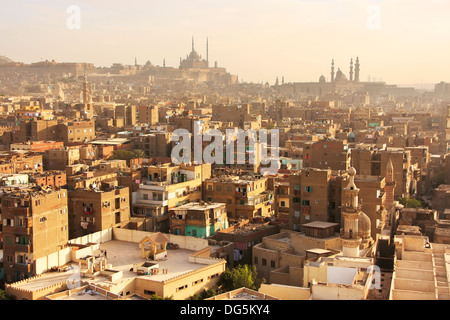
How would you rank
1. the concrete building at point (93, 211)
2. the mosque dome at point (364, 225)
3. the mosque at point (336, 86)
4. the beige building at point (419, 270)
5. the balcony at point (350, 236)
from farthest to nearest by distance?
the mosque at point (336, 86) < the concrete building at point (93, 211) < the mosque dome at point (364, 225) < the balcony at point (350, 236) < the beige building at point (419, 270)

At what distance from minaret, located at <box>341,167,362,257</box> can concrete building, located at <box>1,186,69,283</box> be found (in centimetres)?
565

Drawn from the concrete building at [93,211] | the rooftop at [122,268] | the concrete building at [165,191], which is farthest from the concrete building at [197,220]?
the rooftop at [122,268]

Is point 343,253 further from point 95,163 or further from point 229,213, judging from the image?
point 95,163

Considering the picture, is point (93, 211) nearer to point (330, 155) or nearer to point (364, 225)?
point (364, 225)

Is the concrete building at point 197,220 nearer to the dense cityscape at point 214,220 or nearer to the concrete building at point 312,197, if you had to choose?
the dense cityscape at point 214,220

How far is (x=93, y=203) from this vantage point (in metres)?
13.4

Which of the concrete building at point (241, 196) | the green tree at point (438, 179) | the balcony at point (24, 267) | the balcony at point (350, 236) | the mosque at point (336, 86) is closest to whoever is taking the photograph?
the balcony at point (24, 267)

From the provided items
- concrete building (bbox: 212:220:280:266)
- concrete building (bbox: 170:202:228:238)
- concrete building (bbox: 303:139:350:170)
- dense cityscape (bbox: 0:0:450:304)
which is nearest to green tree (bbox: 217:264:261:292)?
dense cityscape (bbox: 0:0:450:304)

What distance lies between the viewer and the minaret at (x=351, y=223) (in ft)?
38.3

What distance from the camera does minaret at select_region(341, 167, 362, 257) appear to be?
459 inches

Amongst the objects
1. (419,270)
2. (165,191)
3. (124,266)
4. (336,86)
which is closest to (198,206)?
(165,191)

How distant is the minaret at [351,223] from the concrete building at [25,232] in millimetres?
5653

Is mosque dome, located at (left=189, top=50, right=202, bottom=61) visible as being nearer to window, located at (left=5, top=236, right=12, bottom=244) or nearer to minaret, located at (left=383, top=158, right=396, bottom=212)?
minaret, located at (left=383, top=158, right=396, bottom=212)
